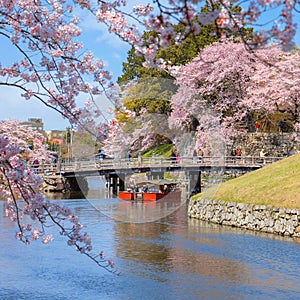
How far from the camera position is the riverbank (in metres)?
20.5

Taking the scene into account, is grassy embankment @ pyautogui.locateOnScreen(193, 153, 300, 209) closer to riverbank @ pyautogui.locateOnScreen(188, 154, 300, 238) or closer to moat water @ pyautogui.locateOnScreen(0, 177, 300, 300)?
riverbank @ pyautogui.locateOnScreen(188, 154, 300, 238)

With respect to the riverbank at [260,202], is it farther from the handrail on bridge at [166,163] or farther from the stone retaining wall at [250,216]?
the handrail on bridge at [166,163]

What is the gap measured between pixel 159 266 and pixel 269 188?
9784 mm

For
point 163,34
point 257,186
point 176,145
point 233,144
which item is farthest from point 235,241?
point 176,145

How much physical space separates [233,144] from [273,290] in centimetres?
3200

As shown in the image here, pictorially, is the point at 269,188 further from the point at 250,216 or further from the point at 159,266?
the point at 159,266

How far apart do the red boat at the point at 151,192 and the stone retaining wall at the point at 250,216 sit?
10461mm

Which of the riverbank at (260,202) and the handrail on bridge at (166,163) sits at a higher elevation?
the handrail on bridge at (166,163)

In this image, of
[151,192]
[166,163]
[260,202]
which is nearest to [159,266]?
[260,202]

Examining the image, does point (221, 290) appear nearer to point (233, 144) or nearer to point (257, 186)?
point (257, 186)

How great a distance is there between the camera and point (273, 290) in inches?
489

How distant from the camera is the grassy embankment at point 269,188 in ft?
71.0

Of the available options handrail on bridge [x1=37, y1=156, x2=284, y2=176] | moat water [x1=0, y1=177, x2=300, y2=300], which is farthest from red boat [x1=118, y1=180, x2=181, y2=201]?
moat water [x1=0, y1=177, x2=300, y2=300]

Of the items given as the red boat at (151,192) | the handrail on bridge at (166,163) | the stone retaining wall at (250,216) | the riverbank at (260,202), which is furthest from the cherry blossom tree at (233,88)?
the stone retaining wall at (250,216)
